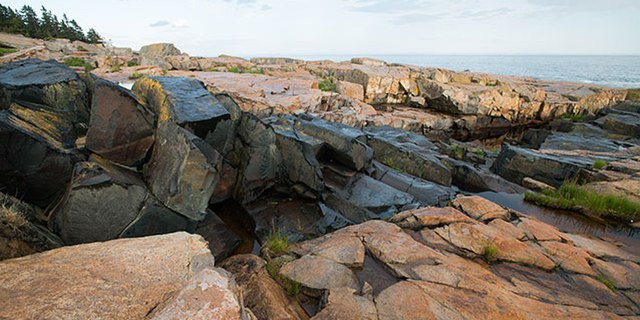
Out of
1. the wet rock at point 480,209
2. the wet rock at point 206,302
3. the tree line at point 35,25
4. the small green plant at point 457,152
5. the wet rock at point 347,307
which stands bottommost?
the small green plant at point 457,152

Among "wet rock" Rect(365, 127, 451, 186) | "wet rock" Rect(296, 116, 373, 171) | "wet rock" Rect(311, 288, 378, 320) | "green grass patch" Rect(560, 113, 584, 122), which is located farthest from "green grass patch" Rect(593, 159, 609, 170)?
"green grass patch" Rect(560, 113, 584, 122)

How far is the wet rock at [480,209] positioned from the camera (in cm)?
752

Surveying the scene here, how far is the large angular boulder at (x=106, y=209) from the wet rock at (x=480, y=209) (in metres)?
7.11

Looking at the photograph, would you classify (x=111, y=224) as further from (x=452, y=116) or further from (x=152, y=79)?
(x=452, y=116)

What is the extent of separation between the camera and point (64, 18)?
267 feet

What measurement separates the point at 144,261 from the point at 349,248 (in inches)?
137

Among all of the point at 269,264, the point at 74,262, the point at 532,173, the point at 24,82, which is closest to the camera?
the point at 74,262

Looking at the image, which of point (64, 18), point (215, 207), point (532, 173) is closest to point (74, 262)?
point (215, 207)

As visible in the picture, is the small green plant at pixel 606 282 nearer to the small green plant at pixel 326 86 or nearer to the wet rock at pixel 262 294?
the wet rock at pixel 262 294

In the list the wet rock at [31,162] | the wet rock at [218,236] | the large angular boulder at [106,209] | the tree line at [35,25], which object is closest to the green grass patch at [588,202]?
the wet rock at [218,236]

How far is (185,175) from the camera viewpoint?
6145 millimetres

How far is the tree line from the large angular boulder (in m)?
78.1

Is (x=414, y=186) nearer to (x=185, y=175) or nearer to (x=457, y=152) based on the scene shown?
(x=457, y=152)

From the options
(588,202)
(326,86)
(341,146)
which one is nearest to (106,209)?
(341,146)
